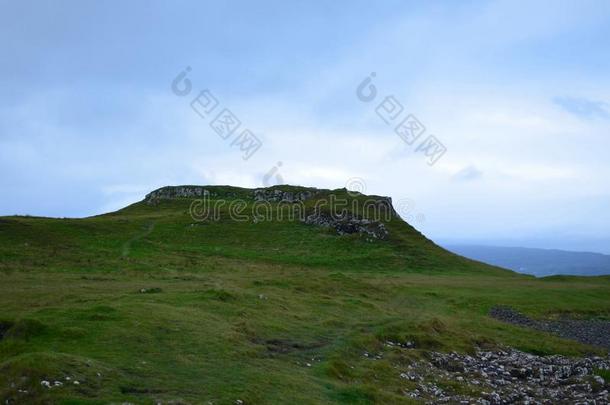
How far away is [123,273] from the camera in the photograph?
4991cm

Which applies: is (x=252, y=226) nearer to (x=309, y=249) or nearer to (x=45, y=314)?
(x=309, y=249)

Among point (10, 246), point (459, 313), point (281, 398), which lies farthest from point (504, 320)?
point (10, 246)

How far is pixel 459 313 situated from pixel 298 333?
69.9 ft

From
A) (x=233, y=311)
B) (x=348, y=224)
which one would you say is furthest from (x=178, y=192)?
(x=233, y=311)

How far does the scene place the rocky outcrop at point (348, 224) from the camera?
87000mm

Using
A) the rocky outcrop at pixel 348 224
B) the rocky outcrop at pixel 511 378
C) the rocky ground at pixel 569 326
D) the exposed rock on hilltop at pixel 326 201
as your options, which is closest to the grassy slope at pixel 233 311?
the rocky outcrop at pixel 511 378

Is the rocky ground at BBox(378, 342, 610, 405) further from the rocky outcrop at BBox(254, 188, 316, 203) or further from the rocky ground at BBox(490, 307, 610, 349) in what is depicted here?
the rocky outcrop at BBox(254, 188, 316, 203)

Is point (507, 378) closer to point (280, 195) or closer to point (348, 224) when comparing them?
point (348, 224)

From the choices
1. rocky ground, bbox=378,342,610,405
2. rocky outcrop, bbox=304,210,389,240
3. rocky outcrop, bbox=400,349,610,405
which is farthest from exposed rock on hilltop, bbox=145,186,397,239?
rocky ground, bbox=378,342,610,405

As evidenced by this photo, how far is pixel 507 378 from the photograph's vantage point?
2781 centimetres

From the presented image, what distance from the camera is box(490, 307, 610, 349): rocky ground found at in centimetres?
4083

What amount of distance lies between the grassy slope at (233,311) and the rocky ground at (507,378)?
1515mm

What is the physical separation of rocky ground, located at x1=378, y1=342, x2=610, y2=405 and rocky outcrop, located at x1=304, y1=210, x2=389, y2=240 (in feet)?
175

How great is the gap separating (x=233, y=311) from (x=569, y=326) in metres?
30.1
